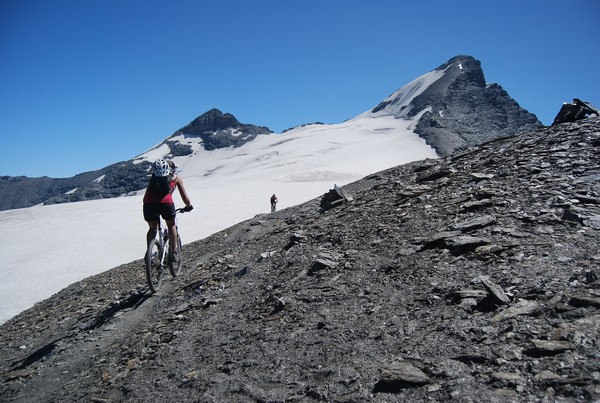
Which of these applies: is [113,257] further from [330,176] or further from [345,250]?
[330,176]

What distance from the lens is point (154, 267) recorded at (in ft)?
31.0

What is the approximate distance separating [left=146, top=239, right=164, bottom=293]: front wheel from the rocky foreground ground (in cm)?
30

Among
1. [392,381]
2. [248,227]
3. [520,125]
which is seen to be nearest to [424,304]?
[392,381]

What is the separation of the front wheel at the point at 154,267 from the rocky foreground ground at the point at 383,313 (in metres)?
0.30

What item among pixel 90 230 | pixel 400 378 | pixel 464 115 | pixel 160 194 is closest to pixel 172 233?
pixel 160 194

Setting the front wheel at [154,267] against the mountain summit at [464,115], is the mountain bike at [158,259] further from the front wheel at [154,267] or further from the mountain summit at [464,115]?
the mountain summit at [464,115]

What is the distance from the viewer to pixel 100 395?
534cm

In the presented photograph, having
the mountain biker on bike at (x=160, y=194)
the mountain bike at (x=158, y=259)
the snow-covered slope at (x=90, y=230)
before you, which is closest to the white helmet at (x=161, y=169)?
the mountain biker on bike at (x=160, y=194)

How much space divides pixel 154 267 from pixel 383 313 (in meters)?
6.38

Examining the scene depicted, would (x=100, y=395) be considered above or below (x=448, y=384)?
below

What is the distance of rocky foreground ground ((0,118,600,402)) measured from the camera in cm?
383

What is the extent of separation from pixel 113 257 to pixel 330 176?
62783mm

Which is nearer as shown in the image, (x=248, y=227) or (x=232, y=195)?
(x=248, y=227)

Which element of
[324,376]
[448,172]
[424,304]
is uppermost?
[448,172]
